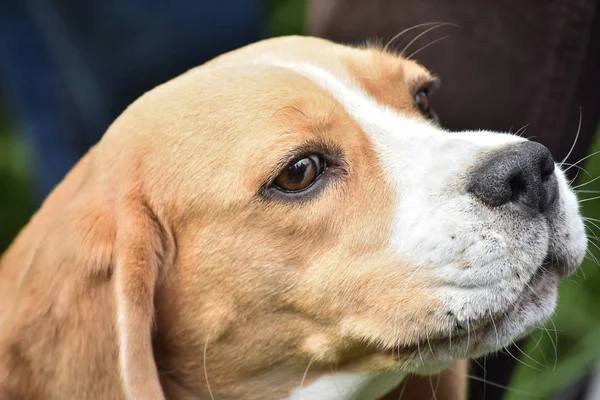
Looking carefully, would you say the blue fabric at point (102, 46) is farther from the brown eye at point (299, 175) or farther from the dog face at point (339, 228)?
the brown eye at point (299, 175)

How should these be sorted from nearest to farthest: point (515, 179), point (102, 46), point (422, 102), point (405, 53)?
point (515, 179), point (422, 102), point (405, 53), point (102, 46)

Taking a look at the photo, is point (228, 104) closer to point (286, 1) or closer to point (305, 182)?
point (305, 182)

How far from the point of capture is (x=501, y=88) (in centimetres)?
374

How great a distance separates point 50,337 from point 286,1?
3.97m

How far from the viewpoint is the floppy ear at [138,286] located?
2500 mm

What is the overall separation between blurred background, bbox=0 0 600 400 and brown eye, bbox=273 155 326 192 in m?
1.07

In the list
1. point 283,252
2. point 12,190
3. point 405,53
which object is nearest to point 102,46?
point 12,190

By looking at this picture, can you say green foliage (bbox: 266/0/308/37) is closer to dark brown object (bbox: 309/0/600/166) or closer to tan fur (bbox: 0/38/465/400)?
dark brown object (bbox: 309/0/600/166)

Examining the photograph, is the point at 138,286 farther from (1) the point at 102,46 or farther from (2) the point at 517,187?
(1) the point at 102,46

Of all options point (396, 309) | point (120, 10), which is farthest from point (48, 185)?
point (396, 309)

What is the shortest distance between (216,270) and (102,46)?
284 cm

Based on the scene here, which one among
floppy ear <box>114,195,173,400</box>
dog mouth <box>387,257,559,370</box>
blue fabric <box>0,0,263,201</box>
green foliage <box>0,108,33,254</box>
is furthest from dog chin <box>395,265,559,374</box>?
green foliage <box>0,108,33,254</box>

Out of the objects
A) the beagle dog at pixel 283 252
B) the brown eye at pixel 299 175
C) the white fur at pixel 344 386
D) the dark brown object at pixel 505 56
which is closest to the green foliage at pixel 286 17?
the dark brown object at pixel 505 56

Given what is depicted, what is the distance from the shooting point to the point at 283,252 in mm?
2592
